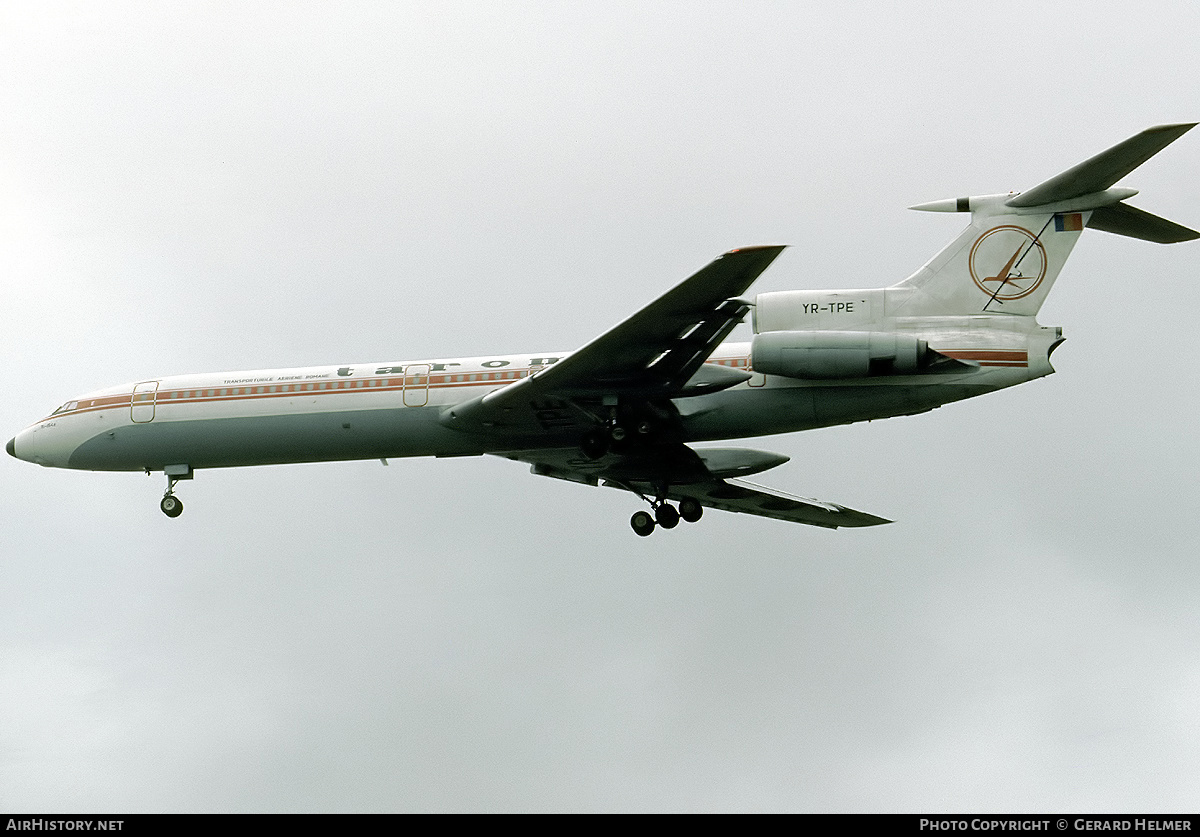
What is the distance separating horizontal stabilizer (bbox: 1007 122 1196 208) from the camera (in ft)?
80.7

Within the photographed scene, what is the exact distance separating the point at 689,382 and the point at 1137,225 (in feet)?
31.3

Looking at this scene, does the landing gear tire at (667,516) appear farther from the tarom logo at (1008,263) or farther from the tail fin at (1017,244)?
the tarom logo at (1008,263)

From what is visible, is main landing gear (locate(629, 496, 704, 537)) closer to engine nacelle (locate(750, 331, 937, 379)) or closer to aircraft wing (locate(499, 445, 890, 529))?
aircraft wing (locate(499, 445, 890, 529))

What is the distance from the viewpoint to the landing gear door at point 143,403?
31794 millimetres

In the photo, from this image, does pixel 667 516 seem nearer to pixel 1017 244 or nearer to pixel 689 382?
pixel 689 382

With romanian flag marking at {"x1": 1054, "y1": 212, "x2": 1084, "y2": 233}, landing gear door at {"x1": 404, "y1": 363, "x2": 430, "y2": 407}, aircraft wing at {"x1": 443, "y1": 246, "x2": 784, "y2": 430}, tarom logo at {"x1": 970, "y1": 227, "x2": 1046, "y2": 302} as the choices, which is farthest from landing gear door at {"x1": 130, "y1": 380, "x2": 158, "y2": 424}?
romanian flag marking at {"x1": 1054, "y1": 212, "x2": 1084, "y2": 233}

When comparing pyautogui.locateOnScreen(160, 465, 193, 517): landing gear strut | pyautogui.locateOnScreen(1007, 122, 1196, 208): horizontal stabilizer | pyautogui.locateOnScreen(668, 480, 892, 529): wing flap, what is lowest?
pyautogui.locateOnScreen(668, 480, 892, 529): wing flap

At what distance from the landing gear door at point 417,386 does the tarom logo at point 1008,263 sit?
1172 centimetres

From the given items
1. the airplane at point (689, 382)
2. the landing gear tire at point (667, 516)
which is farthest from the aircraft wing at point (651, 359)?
the landing gear tire at point (667, 516)

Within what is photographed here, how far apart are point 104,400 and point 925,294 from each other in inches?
737

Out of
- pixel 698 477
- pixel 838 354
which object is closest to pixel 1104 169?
pixel 838 354

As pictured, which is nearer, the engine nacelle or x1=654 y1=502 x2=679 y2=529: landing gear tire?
the engine nacelle

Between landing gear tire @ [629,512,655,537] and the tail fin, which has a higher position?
the tail fin

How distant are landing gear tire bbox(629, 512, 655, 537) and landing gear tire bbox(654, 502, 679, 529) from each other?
20 centimetres
